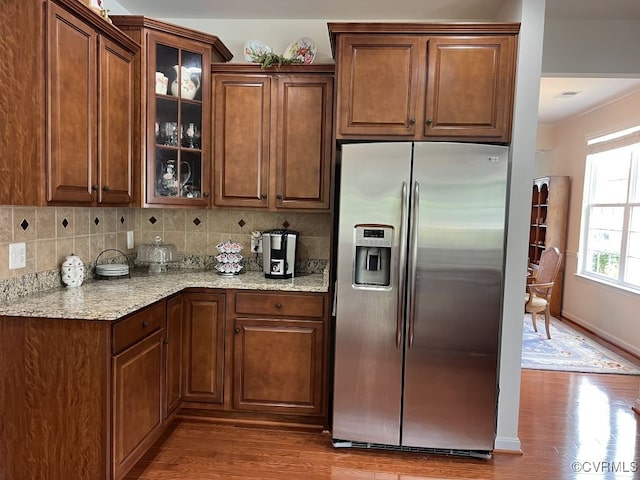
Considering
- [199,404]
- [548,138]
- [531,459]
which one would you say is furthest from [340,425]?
[548,138]

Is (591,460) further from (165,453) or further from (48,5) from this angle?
(48,5)

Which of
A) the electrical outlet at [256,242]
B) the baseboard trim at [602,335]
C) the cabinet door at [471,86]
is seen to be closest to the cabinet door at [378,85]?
the cabinet door at [471,86]

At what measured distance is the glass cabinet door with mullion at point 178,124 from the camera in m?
2.81

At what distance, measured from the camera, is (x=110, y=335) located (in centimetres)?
198

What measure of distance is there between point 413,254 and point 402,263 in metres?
0.08

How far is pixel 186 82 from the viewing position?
Answer: 115 inches

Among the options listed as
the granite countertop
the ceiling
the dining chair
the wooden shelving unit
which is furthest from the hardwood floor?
the wooden shelving unit

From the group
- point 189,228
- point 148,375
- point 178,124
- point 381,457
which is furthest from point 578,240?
point 148,375

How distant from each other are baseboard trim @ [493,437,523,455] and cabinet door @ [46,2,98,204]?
2.71 m

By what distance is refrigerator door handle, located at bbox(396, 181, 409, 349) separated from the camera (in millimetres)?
2484

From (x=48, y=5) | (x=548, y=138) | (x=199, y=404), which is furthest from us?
(x=548, y=138)

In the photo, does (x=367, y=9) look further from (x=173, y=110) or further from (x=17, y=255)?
(x=17, y=255)

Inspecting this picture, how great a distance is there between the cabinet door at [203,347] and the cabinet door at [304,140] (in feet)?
2.81

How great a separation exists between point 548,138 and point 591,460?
527cm
